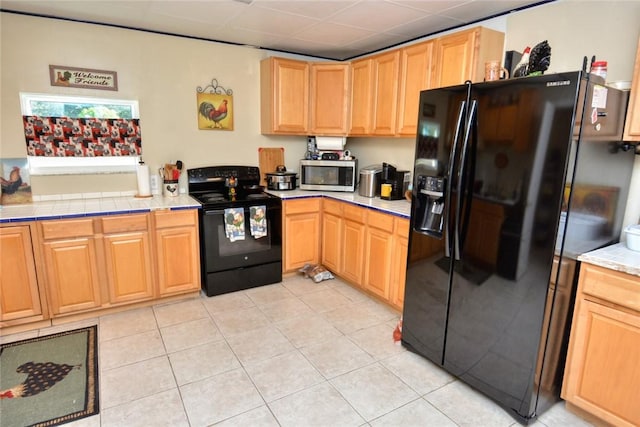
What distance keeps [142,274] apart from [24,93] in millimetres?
1732

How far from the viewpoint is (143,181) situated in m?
3.31

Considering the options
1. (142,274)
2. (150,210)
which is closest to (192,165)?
(150,210)

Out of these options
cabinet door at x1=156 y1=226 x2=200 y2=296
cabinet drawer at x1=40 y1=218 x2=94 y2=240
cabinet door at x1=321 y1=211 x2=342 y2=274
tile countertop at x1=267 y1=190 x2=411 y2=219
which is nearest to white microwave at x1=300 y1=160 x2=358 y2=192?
tile countertop at x1=267 y1=190 x2=411 y2=219

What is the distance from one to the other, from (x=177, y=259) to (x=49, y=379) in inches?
47.6

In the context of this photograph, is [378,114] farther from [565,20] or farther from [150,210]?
[150,210]

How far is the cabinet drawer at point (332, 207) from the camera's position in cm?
359

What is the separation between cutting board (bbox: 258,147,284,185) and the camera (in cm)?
407

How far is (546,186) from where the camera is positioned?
168cm

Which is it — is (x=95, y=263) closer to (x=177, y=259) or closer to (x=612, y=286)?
(x=177, y=259)

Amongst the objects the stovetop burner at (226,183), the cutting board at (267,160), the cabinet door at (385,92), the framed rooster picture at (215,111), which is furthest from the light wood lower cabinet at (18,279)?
the cabinet door at (385,92)

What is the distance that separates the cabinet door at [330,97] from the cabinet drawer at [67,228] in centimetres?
234

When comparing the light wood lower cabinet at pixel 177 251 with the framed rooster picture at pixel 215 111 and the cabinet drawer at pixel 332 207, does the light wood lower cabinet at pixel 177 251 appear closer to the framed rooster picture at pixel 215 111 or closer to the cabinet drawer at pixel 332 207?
the framed rooster picture at pixel 215 111

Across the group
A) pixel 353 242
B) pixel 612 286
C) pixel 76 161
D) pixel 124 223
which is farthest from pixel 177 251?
pixel 612 286

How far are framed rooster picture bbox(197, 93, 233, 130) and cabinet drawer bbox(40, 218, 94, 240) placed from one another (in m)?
1.45
